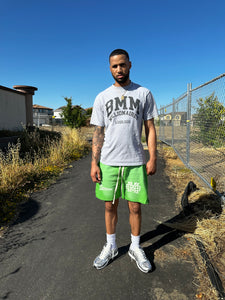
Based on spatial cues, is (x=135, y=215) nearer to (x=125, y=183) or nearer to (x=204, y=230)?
(x=125, y=183)

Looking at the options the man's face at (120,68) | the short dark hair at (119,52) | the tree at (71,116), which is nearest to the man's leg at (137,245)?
the man's face at (120,68)

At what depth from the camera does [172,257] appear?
90.0 inches

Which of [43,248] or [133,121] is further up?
[133,121]

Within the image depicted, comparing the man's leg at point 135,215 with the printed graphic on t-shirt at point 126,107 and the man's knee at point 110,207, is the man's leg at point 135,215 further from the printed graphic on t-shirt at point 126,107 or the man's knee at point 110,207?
the printed graphic on t-shirt at point 126,107

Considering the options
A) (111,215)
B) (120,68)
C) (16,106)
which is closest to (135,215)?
(111,215)

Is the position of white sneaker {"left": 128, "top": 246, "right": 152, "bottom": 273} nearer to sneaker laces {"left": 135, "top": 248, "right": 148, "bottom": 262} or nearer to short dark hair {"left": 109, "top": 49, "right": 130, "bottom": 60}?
sneaker laces {"left": 135, "top": 248, "right": 148, "bottom": 262}

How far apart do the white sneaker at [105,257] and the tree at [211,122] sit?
2.62 m

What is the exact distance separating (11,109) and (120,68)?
10.8 metres

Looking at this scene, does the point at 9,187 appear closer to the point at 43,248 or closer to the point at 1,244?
the point at 1,244

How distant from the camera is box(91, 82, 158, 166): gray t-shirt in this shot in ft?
6.68

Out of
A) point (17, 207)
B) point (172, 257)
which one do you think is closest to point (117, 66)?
point (172, 257)

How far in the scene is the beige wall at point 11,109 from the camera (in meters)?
10.4

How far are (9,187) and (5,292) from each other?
2563 mm

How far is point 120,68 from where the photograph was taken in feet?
6.69
